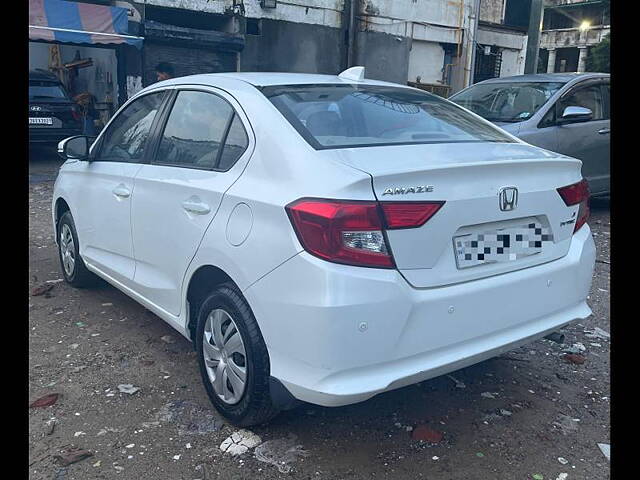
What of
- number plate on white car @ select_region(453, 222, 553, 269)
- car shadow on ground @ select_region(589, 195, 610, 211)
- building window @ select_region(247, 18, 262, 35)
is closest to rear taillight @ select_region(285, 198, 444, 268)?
number plate on white car @ select_region(453, 222, 553, 269)

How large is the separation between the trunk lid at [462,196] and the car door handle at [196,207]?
2.41ft

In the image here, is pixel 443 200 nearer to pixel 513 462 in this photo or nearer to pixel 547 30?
pixel 513 462

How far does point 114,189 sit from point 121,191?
0.44 ft

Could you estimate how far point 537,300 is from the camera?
111 inches

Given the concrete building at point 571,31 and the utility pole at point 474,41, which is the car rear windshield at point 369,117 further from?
the concrete building at point 571,31

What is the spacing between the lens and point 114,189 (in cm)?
393

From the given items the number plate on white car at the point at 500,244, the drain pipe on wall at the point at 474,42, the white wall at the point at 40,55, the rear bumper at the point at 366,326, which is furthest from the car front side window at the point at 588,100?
the white wall at the point at 40,55

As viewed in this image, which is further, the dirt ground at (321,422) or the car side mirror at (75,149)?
the car side mirror at (75,149)

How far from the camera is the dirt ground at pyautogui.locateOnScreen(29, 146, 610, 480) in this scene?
269 cm

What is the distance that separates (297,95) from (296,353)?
4.55 feet

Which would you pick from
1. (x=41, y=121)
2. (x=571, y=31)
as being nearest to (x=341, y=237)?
(x=41, y=121)

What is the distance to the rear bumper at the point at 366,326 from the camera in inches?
91.2

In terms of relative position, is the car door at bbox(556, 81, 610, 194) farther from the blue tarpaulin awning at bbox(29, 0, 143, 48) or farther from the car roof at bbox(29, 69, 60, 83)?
the blue tarpaulin awning at bbox(29, 0, 143, 48)
